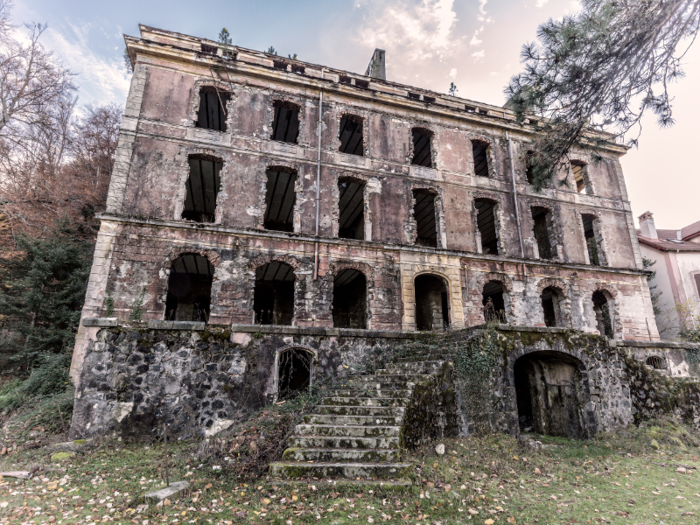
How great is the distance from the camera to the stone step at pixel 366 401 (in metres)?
7.61

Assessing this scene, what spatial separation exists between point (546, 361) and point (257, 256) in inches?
378

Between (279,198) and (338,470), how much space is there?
45.7 feet

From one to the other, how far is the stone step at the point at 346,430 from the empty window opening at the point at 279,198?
10.7 m

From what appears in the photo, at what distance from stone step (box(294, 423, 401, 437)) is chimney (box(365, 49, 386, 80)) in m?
17.7

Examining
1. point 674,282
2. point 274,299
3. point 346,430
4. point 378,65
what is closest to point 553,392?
point 346,430

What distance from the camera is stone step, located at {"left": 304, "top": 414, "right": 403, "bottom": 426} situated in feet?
23.0

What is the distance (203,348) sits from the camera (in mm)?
9047

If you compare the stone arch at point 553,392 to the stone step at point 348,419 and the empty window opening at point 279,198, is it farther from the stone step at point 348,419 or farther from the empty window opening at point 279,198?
the empty window opening at point 279,198

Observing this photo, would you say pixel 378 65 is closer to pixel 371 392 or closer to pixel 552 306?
pixel 552 306

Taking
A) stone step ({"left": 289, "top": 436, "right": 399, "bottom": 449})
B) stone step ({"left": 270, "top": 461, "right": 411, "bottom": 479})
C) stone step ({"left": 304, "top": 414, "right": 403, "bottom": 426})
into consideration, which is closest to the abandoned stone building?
stone step ({"left": 304, "top": 414, "right": 403, "bottom": 426})

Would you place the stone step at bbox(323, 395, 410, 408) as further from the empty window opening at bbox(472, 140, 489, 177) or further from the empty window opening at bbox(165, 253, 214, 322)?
the empty window opening at bbox(472, 140, 489, 177)

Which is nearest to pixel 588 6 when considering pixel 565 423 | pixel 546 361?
pixel 546 361

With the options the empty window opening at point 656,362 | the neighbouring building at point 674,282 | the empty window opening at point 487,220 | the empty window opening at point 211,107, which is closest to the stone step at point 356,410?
the empty window opening at point 487,220

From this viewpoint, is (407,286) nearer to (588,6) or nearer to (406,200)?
(406,200)
